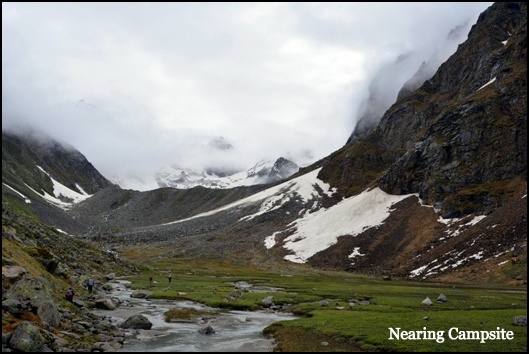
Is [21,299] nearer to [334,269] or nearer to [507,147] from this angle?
[334,269]

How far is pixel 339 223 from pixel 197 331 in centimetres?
14013

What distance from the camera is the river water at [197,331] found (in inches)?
1481

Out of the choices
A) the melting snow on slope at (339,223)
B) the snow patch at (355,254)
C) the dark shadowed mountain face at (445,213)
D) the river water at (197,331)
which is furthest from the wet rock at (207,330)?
the melting snow on slope at (339,223)

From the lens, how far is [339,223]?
592 ft

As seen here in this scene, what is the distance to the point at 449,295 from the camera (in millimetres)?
74750

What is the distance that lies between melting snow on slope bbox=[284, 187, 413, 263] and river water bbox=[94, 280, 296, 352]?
10000 centimetres

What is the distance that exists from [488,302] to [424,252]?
69296 mm

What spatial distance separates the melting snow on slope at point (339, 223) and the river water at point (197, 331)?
100.0 metres

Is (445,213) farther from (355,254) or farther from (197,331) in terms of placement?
(197,331)

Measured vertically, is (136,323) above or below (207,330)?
above

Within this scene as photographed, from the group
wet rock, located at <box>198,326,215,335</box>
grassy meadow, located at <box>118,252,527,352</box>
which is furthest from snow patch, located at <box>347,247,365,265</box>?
wet rock, located at <box>198,326,215,335</box>

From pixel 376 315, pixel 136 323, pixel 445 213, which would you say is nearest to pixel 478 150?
pixel 445 213

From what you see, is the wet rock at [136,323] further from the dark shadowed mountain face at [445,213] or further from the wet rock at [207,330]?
the dark shadowed mountain face at [445,213]

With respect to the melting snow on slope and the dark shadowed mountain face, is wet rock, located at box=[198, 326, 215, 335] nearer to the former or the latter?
the dark shadowed mountain face
